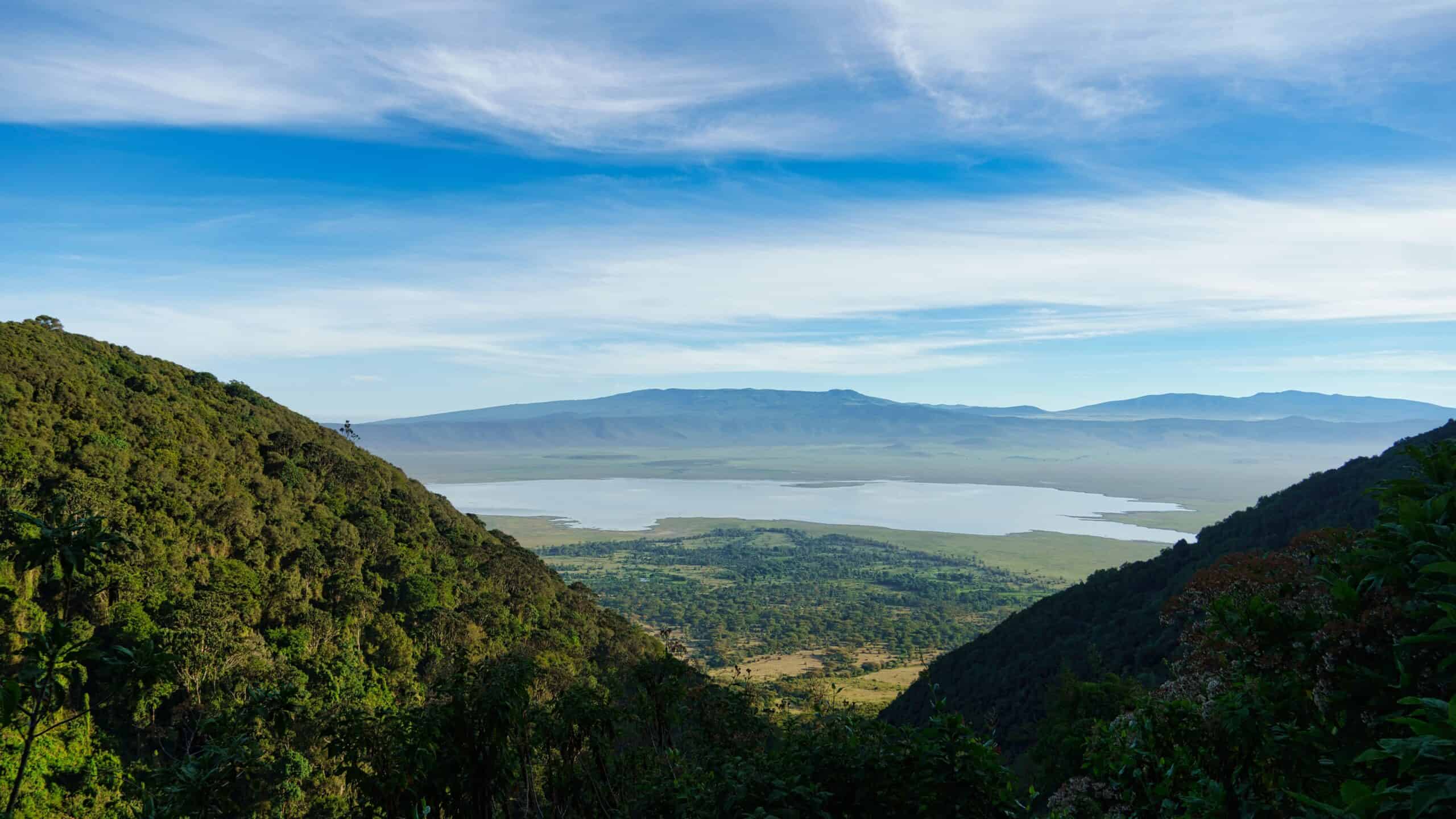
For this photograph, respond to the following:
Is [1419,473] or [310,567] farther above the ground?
[1419,473]

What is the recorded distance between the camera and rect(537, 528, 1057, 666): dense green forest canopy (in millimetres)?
→ 59562

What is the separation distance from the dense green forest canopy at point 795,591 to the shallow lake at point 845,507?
24.1m

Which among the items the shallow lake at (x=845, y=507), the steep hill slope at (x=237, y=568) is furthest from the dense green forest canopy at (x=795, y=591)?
the steep hill slope at (x=237, y=568)

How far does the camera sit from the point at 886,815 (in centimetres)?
524

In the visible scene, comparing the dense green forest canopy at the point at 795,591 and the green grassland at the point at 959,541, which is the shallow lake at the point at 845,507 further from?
the dense green forest canopy at the point at 795,591

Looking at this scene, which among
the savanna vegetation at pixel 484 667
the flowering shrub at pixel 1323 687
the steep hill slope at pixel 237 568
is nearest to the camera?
the flowering shrub at pixel 1323 687

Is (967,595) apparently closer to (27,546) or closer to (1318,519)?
(1318,519)

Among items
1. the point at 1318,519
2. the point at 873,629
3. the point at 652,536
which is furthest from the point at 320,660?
the point at 652,536

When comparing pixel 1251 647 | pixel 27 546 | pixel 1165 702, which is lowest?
pixel 1165 702

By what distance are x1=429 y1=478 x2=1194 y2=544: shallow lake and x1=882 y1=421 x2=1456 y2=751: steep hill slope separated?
276ft

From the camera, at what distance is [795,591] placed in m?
80.6

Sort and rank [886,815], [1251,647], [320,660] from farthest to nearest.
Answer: [320,660] → [886,815] → [1251,647]

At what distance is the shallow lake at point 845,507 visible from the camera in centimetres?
12875

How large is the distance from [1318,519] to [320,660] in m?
35.3
